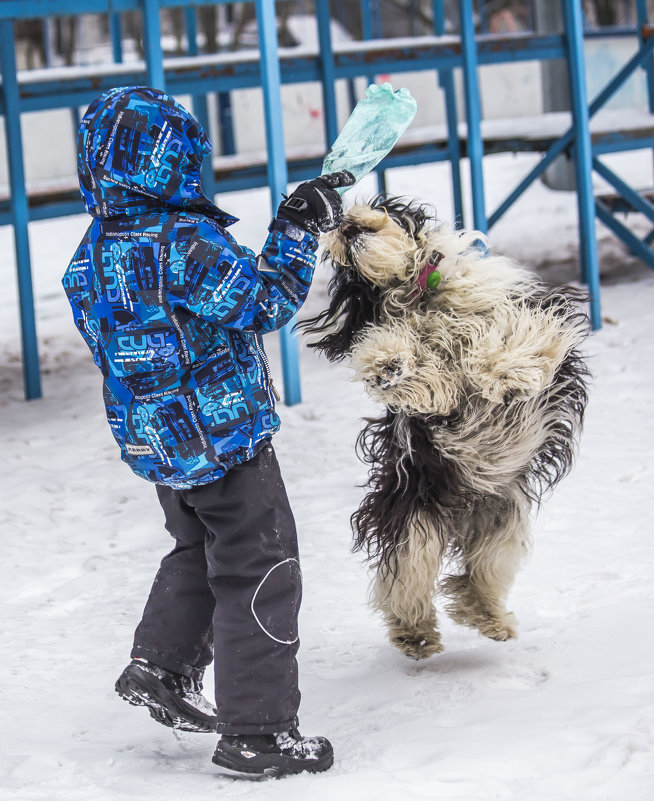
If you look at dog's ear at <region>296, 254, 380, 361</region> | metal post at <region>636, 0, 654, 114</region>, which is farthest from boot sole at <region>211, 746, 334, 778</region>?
metal post at <region>636, 0, 654, 114</region>

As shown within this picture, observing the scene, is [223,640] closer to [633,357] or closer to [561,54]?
[633,357]

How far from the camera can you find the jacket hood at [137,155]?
214 cm

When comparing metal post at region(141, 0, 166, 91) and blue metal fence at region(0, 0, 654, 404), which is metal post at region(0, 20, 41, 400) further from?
metal post at region(141, 0, 166, 91)

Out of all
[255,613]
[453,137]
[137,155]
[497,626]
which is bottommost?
[497,626]

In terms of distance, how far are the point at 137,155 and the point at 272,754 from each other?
1239mm

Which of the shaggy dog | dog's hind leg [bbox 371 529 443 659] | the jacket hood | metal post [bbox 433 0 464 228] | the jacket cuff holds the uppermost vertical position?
metal post [bbox 433 0 464 228]

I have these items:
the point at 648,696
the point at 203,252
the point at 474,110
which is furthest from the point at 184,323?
the point at 474,110

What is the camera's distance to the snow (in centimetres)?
213

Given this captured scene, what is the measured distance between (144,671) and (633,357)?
3967mm

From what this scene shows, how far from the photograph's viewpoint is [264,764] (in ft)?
7.17

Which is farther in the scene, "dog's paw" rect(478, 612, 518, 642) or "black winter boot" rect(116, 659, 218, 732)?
"dog's paw" rect(478, 612, 518, 642)

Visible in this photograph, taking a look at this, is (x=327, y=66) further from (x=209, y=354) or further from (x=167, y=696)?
(x=167, y=696)

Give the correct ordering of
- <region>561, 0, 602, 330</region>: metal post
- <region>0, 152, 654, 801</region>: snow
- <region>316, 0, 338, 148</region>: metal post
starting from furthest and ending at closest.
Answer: <region>316, 0, 338, 148</region>: metal post → <region>561, 0, 602, 330</region>: metal post → <region>0, 152, 654, 801</region>: snow

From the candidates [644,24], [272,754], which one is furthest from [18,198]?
[644,24]
